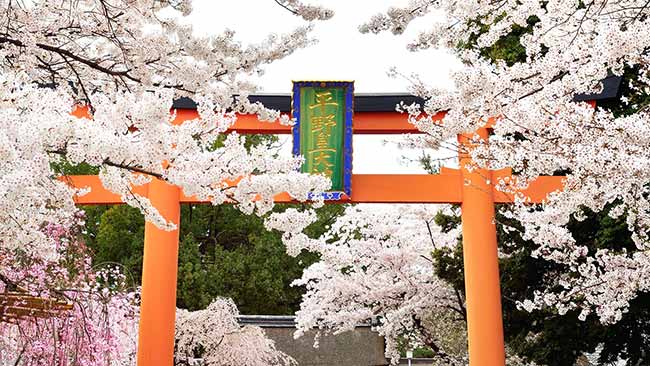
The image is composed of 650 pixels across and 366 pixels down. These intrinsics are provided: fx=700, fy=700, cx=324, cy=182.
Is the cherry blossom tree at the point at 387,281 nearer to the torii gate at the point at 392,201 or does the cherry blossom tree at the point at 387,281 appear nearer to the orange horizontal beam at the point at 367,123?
the torii gate at the point at 392,201

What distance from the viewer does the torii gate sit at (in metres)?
6.89

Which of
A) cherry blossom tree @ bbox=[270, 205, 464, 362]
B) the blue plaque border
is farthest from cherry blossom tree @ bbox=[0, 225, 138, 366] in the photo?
cherry blossom tree @ bbox=[270, 205, 464, 362]

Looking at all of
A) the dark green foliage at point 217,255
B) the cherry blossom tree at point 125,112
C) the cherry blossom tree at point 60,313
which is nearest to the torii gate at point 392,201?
the cherry blossom tree at point 60,313

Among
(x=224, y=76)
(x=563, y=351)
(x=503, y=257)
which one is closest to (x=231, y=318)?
(x=503, y=257)

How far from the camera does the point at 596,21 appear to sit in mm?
3438

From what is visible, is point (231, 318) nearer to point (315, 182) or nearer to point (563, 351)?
point (563, 351)

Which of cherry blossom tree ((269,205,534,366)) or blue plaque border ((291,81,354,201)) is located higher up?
blue plaque border ((291,81,354,201))

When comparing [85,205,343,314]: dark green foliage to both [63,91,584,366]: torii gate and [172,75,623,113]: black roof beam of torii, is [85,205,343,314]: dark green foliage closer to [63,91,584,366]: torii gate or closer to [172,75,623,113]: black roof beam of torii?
[63,91,584,366]: torii gate

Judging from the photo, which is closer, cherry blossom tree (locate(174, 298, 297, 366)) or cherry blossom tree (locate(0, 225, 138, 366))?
cherry blossom tree (locate(0, 225, 138, 366))

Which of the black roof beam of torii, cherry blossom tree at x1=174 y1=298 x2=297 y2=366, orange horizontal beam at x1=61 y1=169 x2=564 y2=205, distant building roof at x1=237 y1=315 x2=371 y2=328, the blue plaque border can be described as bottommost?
cherry blossom tree at x1=174 y1=298 x2=297 y2=366

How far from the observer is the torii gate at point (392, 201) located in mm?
6891

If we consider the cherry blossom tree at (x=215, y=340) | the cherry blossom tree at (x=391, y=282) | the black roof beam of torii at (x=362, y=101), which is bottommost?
the cherry blossom tree at (x=215, y=340)

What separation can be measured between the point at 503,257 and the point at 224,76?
17.8ft

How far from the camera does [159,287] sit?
7.10 metres
